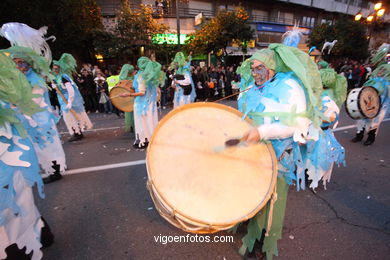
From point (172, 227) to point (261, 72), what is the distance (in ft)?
6.12

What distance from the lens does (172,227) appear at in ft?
7.94

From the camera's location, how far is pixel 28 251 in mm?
1751

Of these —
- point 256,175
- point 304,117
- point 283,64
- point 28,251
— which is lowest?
point 28,251

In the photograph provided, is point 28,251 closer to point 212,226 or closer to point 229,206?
point 212,226

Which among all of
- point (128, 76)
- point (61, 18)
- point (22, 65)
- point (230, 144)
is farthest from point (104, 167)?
point (61, 18)

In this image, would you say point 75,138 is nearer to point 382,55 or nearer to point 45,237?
point 45,237

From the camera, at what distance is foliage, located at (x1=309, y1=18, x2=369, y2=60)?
20.8 m

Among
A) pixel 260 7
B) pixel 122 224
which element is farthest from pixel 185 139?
pixel 260 7

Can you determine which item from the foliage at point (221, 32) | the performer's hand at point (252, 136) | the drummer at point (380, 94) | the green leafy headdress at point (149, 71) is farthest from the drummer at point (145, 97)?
the foliage at point (221, 32)

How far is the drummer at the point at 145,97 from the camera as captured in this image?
178 inches

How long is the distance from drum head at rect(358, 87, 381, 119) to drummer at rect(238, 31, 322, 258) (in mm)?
2987

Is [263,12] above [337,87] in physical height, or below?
above

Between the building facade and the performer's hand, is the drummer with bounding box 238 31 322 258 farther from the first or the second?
the building facade

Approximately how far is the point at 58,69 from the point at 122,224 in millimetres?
4096
